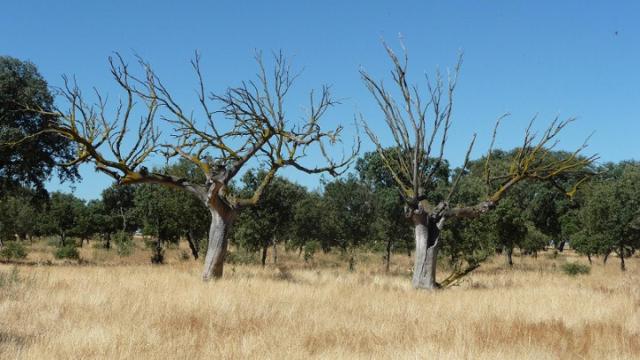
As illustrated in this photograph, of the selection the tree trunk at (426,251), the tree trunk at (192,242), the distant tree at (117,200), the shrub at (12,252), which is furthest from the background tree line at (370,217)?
the distant tree at (117,200)

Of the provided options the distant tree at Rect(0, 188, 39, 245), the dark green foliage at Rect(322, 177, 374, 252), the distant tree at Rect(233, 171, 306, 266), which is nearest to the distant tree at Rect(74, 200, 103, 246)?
the distant tree at Rect(0, 188, 39, 245)

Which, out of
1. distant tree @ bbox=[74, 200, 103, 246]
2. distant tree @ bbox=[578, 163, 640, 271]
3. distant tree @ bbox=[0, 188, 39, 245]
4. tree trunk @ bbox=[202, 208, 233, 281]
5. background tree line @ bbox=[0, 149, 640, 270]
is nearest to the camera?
tree trunk @ bbox=[202, 208, 233, 281]

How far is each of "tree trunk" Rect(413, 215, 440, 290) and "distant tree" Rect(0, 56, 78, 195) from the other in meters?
16.8

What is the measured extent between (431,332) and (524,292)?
747cm

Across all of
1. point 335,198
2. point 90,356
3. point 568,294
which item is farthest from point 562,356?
point 335,198

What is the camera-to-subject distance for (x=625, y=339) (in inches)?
330

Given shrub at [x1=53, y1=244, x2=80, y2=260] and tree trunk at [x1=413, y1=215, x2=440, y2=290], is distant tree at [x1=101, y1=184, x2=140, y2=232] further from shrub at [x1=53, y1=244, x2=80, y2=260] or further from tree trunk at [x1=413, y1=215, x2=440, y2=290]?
tree trunk at [x1=413, y1=215, x2=440, y2=290]

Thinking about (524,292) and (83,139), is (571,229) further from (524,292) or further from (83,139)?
(83,139)

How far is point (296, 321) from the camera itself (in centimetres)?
933

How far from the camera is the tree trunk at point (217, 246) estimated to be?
16703 millimetres

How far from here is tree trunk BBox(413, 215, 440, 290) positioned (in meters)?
16.3

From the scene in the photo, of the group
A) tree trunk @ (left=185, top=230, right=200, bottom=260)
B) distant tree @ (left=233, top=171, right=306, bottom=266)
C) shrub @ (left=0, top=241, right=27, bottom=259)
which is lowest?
shrub @ (left=0, top=241, right=27, bottom=259)

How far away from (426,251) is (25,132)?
18.3m

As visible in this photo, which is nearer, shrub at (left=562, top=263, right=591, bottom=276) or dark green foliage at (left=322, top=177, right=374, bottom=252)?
shrub at (left=562, top=263, right=591, bottom=276)
